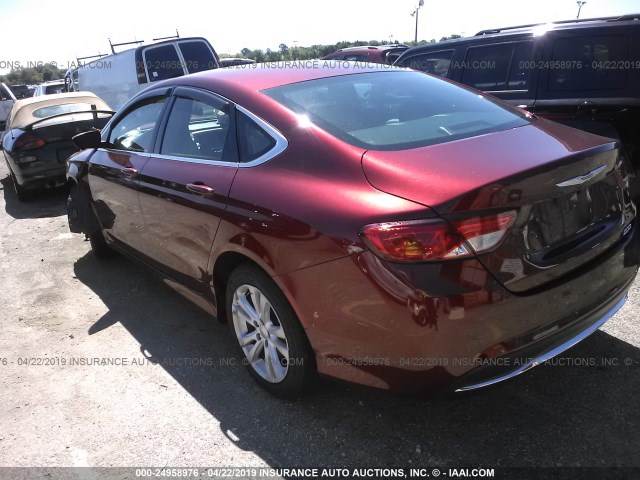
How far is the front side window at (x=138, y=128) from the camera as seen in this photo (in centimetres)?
366

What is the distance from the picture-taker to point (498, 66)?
5.15 meters

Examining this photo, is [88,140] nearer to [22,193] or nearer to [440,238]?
[440,238]

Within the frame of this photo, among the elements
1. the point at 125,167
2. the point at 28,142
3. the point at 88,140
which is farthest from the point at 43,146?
the point at 125,167

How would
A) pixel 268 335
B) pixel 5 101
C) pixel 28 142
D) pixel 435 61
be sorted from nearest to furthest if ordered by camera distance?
pixel 268 335 < pixel 435 61 < pixel 28 142 < pixel 5 101

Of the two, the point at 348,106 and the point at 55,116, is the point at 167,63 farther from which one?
the point at 348,106

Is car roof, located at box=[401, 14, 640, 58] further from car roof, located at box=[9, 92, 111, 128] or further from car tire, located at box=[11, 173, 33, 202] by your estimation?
car tire, located at box=[11, 173, 33, 202]

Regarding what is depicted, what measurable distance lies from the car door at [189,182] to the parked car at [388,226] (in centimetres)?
1

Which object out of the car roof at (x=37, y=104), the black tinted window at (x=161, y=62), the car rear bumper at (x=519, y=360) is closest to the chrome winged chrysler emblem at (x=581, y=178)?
the car rear bumper at (x=519, y=360)

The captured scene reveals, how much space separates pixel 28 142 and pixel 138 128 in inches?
174

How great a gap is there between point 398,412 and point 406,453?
0.28m

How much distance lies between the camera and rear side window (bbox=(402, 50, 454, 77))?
568 centimetres

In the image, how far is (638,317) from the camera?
10.8 ft

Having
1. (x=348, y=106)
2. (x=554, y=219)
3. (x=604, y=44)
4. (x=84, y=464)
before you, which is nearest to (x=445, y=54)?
(x=604, y=44)

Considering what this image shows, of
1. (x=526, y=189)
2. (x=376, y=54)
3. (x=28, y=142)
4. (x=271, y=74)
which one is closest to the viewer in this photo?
(x=526, y=189)
